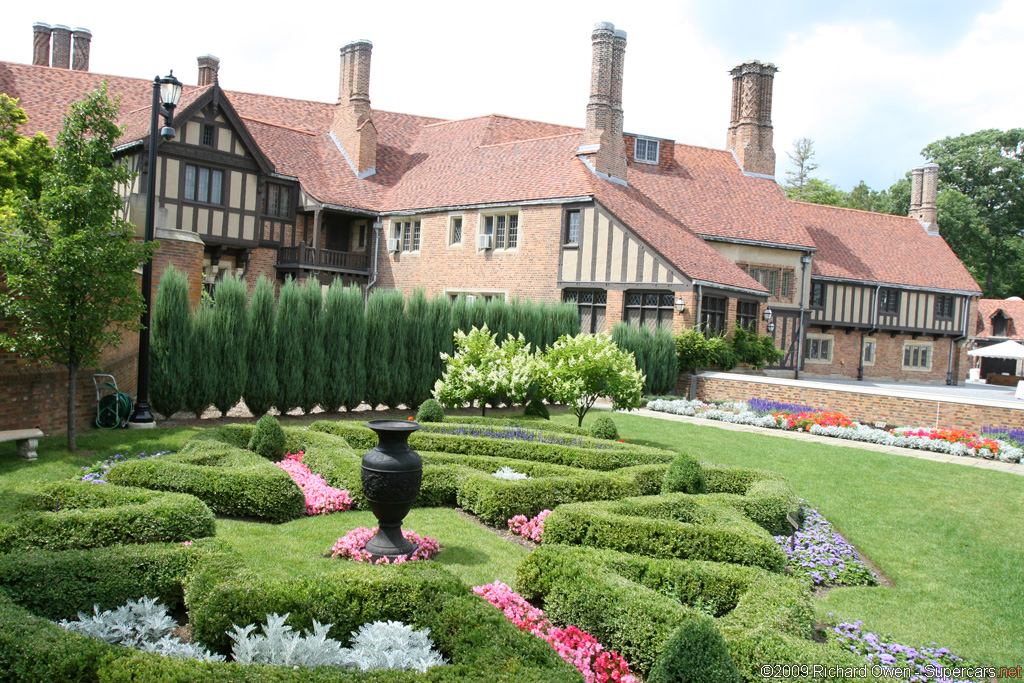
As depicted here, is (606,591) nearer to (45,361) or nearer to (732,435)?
(45,361)

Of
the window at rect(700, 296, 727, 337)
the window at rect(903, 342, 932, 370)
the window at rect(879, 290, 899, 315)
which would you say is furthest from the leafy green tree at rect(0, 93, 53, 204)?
the window at rect(903, 342, 932, 370)

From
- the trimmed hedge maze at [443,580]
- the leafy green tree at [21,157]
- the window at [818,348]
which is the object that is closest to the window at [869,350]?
the window at [818,348]

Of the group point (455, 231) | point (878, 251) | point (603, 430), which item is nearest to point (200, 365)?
point (603, 430)

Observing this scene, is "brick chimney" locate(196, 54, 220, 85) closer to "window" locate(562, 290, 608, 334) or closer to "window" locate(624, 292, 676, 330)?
"window" locate(562, 290, 608, 334)

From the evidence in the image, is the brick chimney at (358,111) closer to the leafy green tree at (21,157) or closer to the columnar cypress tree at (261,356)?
the leafy green tree at (21,157)

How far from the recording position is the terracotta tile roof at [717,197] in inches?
1196

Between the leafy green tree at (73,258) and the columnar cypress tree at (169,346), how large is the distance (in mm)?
2925

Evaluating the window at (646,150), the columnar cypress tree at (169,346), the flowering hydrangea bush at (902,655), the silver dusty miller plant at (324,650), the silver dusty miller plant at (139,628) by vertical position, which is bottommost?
the flowering hydrangea bush at (902,655)

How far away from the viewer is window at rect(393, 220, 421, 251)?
30.2 metres

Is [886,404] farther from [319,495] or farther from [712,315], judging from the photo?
[319,495]

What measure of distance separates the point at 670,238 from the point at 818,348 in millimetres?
14989

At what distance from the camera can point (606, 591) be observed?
212 inches

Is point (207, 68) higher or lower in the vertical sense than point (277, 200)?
higher

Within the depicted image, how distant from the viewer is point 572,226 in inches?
1003
